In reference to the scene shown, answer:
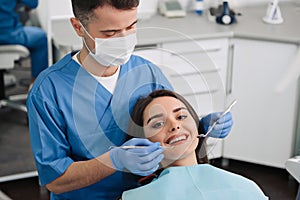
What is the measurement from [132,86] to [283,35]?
1446 mm

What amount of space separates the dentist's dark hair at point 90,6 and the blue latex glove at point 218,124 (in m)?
0.39

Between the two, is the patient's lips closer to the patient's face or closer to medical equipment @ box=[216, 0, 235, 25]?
the patient's face

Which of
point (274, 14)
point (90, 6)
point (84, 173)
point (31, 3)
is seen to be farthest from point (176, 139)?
point (31, 3)

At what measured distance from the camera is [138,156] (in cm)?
151

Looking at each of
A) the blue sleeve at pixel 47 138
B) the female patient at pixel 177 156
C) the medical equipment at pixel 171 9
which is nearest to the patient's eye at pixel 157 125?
the female patient at pixel 177 156

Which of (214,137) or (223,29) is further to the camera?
(223,29)

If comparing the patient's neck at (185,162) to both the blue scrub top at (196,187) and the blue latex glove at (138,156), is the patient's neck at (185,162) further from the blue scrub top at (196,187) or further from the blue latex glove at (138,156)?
the blue latex glove at (138,156)

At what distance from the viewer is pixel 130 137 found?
169 cm

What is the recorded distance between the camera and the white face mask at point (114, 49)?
1.59 m

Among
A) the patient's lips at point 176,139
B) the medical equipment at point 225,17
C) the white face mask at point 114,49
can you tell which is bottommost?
the patient's lips at point 176,139

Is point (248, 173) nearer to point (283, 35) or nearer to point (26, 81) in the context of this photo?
point (283, 35)

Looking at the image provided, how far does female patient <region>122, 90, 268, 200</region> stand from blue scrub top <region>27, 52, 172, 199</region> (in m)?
0.04

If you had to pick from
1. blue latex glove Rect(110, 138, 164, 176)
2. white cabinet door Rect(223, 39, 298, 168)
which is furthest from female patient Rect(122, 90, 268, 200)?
white cabinet door Rect(223, 39, 298, 168)

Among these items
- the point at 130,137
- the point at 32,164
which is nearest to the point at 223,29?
the point at 32,164
